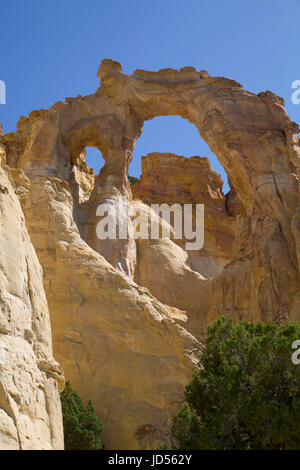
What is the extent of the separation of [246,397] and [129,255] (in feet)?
49.6

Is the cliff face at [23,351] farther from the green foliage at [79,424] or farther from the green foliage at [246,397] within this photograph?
the green foliage at [79,424]

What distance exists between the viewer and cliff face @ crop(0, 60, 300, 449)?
37.7ft

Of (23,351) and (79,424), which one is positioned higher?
(23,351)

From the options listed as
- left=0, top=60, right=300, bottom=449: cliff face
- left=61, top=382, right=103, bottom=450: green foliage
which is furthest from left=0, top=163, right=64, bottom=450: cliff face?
left=61, top=382, right=103, bottom=450: green foliage

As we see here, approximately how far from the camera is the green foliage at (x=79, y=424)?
14164 millimetres

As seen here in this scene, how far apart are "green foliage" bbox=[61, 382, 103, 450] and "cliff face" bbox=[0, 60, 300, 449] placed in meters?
1.30

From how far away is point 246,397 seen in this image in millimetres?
12414

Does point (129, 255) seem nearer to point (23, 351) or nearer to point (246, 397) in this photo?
point (246, 397)

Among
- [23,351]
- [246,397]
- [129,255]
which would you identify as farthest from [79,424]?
[129,255]

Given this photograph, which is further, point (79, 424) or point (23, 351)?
point (79, 424)

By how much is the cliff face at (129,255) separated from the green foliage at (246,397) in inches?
136

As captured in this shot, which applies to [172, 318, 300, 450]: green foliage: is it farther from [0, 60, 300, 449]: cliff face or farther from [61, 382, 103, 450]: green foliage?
[0, 60, 300, 449]: cliff face
